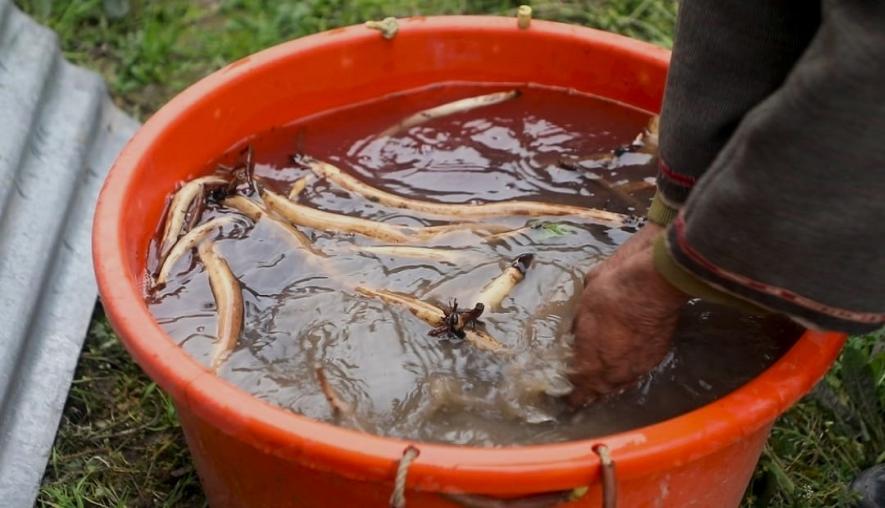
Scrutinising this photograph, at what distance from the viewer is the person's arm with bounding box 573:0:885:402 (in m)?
1.09

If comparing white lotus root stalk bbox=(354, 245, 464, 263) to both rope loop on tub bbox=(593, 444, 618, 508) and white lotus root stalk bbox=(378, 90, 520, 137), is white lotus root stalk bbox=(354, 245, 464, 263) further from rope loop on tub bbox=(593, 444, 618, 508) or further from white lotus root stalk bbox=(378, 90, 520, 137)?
rope loop on tub bbox=(593, 444, 618, 508)

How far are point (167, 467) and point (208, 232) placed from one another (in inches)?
18.8

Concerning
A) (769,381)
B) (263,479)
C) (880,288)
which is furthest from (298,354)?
(880,288)

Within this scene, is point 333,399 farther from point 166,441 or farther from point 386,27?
point 386,27

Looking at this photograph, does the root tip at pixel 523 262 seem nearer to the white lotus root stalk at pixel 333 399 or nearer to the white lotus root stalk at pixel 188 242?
the white lotus root stalk at pixel 333 399

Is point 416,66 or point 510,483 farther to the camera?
point 416,66

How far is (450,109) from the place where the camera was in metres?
2.30

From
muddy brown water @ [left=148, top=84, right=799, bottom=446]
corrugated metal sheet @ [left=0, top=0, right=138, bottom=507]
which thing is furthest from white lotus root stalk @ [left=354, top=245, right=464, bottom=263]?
corrugated metal sheet @ [left=0, top=0, right=138, bottom=507]

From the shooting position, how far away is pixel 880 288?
3.96ft

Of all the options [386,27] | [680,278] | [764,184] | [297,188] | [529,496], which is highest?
[764,184]

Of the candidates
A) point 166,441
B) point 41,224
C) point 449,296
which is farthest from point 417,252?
point 41,224


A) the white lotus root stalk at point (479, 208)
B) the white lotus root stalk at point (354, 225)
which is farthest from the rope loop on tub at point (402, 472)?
the white lotus root stalk at point (479, 208)

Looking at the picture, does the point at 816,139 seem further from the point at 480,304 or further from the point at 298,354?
the point at 298,354

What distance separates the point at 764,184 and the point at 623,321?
0.37 meters
